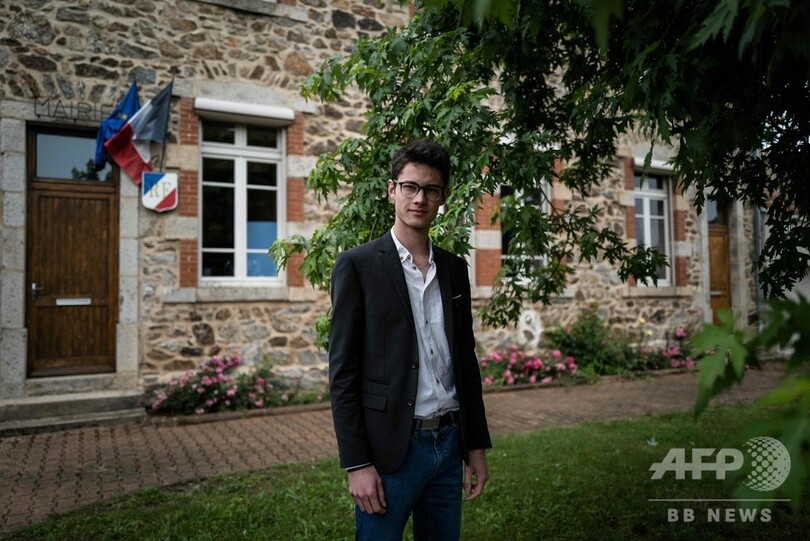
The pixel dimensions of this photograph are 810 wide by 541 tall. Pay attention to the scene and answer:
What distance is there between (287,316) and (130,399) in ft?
6.93

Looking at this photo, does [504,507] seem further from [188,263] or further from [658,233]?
[658,233]

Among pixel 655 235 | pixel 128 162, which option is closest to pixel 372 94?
pixel 128 162

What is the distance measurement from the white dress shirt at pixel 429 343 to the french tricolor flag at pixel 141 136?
5.63 meters

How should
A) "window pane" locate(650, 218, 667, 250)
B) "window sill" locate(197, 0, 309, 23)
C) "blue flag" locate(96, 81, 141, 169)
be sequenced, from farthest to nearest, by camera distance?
"window pane" locate(650, 218, 667, 250) → "window sill" locate(197, 0, 309, 23) → "blue flag" locate(96, 81, 141, 169)

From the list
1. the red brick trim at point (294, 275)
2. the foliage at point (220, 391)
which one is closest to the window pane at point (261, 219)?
the red brick trim at point (294, 275)

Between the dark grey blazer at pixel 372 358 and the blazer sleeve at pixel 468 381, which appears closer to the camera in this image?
the dark grey blazer at pixel 372 358

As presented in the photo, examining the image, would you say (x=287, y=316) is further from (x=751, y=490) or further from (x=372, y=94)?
(x=751, y=490)

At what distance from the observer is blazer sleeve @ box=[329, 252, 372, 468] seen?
195cm

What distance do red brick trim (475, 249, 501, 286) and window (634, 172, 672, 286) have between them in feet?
11.7

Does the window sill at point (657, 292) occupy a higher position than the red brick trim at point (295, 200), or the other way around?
the red brick trim at point (295, 200)

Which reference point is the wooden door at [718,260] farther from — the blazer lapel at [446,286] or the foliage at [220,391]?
the blazer lapel at [446,286]

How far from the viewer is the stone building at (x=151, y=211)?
252 inches

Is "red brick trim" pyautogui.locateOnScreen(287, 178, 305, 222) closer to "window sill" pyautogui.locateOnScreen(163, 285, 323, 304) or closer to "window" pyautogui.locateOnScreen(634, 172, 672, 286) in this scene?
"window sill" pyautogui.locateOnScreen(163, 285, 323, 304)

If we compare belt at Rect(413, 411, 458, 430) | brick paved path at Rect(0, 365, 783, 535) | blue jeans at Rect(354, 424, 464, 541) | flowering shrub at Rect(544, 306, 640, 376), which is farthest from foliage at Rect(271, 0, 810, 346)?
flowering shrub at Rect(544, 306, 640, 376)
